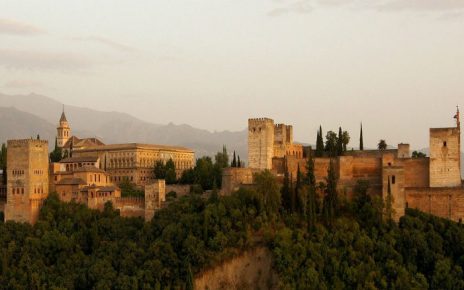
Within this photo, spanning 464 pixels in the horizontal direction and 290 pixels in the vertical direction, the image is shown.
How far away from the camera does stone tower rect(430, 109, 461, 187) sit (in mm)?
46156

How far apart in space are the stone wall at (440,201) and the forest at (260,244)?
885mm

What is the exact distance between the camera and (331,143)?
5347cm

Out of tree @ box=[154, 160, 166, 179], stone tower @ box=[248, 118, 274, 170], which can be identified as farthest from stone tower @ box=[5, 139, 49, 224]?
stone tower @ box=[248, 118, 274, 170]

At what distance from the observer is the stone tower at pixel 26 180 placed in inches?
2042

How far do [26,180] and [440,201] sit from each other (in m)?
25.6

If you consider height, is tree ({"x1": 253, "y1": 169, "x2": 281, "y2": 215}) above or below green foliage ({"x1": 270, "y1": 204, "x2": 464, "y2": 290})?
above

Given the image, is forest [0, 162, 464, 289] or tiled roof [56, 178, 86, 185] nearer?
forest [0, 162, 464, 289]

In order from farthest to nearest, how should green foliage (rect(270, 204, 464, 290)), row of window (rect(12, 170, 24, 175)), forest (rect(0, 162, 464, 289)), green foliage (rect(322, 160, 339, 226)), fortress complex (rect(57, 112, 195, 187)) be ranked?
fortress complex (rect(57, 112, 195, 187))
row of window (rect(12, 170, 24, 175))
green foliage (rect(322, 160, 339, 226))
forest (rect(0, 162, 464, 289))
green foliage (rect(270, 204, 464, 290))

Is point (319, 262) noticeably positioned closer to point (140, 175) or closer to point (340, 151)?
point (340, 151)

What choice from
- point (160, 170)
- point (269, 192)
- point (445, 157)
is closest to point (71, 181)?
point (160, 170)

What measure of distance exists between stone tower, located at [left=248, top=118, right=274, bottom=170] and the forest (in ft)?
19.2

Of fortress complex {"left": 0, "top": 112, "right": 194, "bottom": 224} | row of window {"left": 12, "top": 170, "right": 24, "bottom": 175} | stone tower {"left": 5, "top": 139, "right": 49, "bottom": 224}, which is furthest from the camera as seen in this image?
row of window {"left": 12, "top": 170, "right": 24, "bottom": 175}

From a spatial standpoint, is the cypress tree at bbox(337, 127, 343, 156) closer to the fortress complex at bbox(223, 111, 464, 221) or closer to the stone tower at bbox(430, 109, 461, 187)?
the fortress complex at bbox(223, 111, 464, 221)

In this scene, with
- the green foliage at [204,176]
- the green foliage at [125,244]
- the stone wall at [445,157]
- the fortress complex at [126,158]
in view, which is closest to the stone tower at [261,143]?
the green foliage at [204,176]
